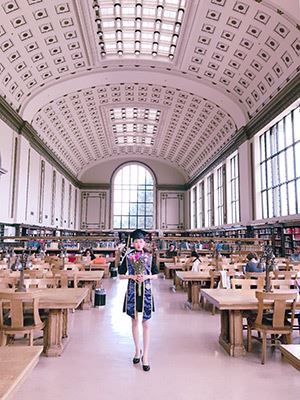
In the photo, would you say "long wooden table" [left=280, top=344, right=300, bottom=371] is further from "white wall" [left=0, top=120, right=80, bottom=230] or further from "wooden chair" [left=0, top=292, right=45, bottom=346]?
"white wall" [left=0, top=120, right=80, bottom=230]

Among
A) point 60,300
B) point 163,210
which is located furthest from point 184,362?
point 163,210

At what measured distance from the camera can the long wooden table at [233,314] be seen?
4074mm

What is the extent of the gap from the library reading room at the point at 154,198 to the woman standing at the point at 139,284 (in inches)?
0.8

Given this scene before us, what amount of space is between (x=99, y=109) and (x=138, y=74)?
4.23 m

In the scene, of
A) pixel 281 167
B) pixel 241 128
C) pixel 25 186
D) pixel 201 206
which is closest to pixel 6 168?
pixel 25 186

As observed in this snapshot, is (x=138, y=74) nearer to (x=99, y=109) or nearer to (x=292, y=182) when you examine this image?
(x=99, y=109)

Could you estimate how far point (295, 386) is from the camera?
133 inches

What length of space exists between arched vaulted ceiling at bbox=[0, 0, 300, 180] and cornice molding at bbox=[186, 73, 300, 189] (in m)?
0.30

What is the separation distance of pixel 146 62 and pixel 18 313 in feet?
44.1

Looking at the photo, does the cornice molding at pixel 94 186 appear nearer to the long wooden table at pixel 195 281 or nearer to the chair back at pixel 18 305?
the long wooden table at pixel 195 281

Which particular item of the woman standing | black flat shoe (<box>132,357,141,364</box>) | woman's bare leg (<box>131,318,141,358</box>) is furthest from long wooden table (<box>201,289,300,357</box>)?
black flat shoe (<box>132,357,141,364</box>)

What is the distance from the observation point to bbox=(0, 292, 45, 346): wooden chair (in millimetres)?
3768

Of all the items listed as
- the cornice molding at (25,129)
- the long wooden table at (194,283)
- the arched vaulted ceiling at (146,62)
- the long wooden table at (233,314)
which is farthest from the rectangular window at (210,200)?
the long wooden table at (233,314)

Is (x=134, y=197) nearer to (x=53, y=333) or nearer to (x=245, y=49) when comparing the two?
(x=245, y=49)
